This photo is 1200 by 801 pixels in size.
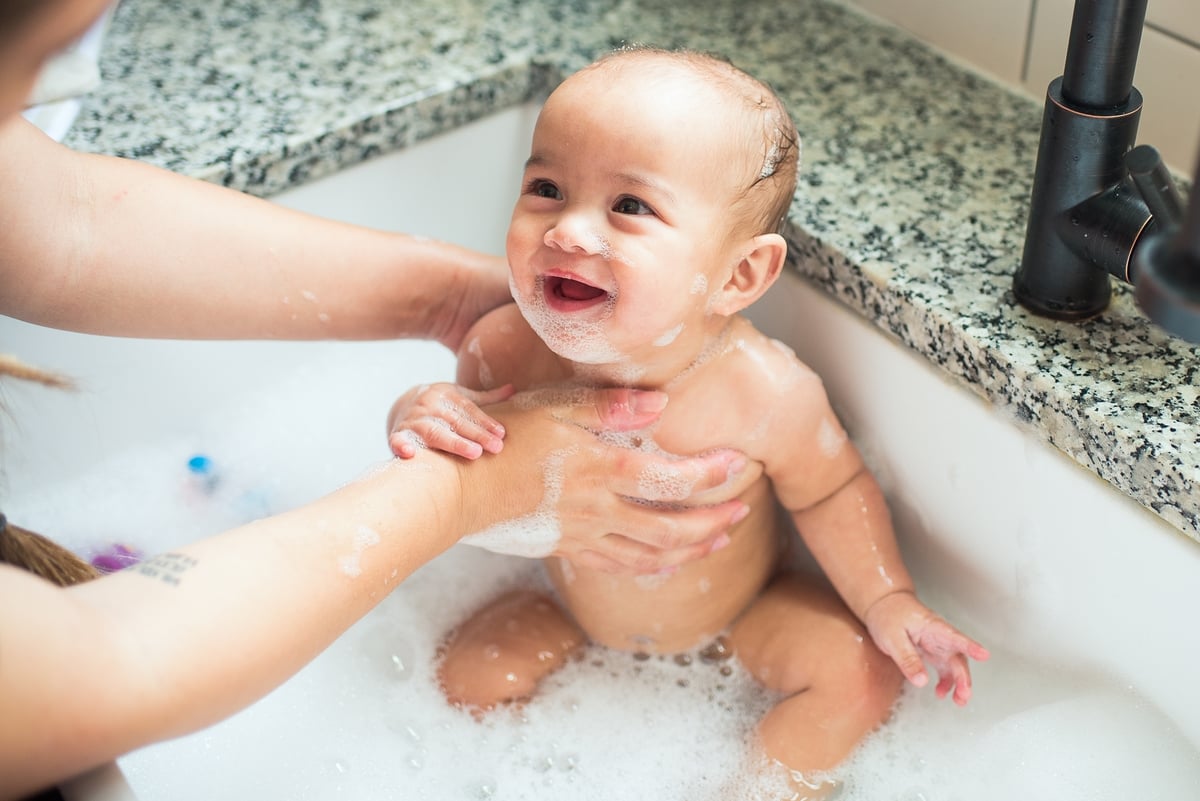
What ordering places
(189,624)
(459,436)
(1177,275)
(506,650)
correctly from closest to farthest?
1. (1177,275)
2. (189,624)
3. (459,436)
4. (506,650)

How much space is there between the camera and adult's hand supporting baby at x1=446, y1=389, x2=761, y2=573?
98 centimetres

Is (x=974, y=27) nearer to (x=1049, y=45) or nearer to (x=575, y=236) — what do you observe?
(x=1049, y=45)

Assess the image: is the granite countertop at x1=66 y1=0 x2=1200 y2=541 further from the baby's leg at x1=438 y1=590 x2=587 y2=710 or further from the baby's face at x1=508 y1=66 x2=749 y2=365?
the baby's leg at x1=438 y1=590 x2=587 y2=710

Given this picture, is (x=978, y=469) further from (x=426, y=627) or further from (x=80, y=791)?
(x=80, y=791)

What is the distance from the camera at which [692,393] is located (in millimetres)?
1017

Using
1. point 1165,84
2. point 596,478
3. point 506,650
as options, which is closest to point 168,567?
point 596,478

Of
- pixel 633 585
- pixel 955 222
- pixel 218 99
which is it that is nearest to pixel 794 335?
pixel 955 222

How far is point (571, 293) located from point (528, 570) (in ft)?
1.50

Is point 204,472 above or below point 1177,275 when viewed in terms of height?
below

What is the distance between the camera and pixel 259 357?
1374mm

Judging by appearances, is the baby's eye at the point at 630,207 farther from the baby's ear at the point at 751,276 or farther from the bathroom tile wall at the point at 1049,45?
the bathroom tile wall at the point at 1049,45

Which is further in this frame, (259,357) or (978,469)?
(259,357)

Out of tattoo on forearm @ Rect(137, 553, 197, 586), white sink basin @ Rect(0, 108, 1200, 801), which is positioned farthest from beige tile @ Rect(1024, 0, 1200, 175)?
tattoo on forearm @ Rect(137, 553, 197, 586)

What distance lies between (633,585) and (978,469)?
0.34m
